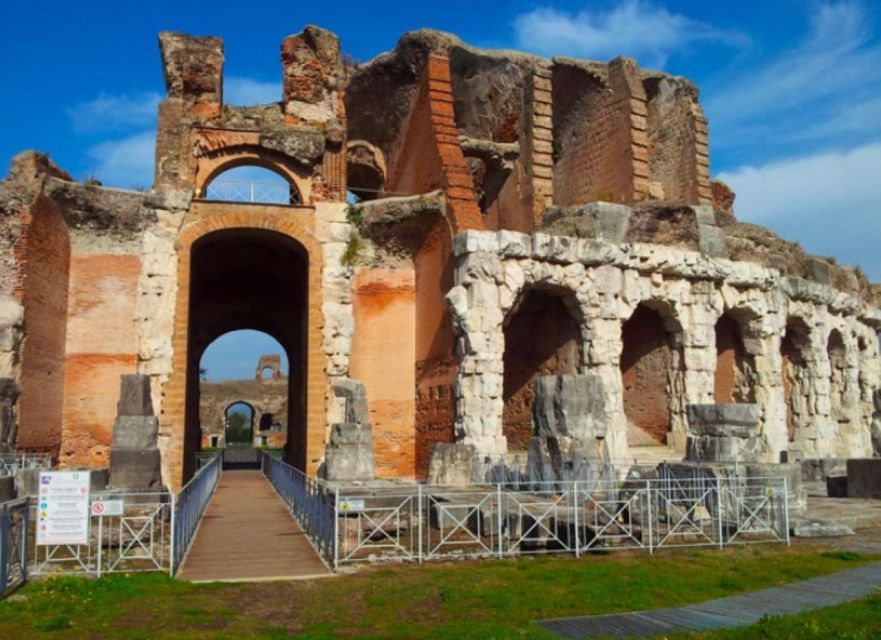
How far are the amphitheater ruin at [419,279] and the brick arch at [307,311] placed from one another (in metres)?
0.05

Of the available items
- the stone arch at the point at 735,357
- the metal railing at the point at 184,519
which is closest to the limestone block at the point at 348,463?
the metal railing at the point at 184,519

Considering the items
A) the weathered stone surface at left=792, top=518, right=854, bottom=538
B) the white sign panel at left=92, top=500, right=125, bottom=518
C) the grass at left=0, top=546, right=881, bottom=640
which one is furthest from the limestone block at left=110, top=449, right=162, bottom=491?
the weathered stone surface at left=792, top=518, right=854, bottom=538

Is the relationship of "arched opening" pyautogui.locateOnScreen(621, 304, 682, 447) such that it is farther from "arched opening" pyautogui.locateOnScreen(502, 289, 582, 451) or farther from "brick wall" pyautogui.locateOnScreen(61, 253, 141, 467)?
"brick wall" pyautogui.locateOnScreen(61, 253, 141, 467)

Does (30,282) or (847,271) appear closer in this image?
(30,282)

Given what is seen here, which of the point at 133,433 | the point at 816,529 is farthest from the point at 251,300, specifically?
the point at 816,529

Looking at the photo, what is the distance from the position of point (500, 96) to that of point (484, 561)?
1646cm

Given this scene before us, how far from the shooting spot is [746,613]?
237 inches

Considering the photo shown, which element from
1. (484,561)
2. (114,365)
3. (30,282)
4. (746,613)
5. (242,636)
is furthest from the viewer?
(114,365)

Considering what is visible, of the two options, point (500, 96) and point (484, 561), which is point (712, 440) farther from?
point (500, 96)

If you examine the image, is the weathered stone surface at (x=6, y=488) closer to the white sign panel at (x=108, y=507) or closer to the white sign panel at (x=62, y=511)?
the white sign panel at (x=62, y=511)

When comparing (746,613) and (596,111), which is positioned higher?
(596,111)

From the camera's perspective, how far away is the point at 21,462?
13.8m

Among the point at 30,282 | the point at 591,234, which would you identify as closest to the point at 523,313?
the point at 591,234

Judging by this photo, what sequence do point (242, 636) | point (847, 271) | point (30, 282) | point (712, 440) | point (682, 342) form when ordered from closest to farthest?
1. point (242, 636)
2. point (712, 440)
3. point (30, 282)
4. point (682, 342)
5. point (847, 271)
